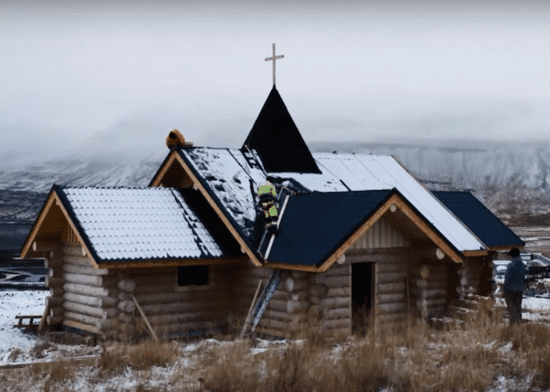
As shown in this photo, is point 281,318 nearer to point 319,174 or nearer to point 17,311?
point 319,174

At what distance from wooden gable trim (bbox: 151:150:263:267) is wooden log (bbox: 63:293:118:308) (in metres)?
3.21

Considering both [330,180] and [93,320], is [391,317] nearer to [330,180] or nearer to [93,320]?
[330,180]

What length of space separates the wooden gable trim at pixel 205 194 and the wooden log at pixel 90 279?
3.06 m

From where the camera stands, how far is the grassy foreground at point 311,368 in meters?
11.4

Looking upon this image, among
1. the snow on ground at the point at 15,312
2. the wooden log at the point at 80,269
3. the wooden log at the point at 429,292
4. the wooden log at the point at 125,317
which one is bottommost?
→ the snow on ground at the point at 15,312

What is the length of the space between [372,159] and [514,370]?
13.1 metres

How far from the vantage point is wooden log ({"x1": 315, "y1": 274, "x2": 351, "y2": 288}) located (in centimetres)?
1723

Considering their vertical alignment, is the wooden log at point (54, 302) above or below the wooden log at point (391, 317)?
above

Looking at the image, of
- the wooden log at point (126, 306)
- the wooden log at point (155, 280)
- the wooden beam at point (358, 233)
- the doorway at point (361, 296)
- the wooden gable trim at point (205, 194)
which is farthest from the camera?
the doorway at point (361, 296)

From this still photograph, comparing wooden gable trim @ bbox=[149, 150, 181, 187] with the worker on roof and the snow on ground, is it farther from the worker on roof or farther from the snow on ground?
the snow on ground

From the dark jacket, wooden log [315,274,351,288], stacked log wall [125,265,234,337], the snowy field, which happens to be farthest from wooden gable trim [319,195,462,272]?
stacked log wall [125,265,234,337]

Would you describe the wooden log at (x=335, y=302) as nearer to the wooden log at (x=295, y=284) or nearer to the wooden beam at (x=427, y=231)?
the wooden log at (x=295, y=284)

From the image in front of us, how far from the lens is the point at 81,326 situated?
19.5 m

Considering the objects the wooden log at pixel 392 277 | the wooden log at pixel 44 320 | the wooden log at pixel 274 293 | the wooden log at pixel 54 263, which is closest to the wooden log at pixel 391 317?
the wooden log at pixel 392 277
